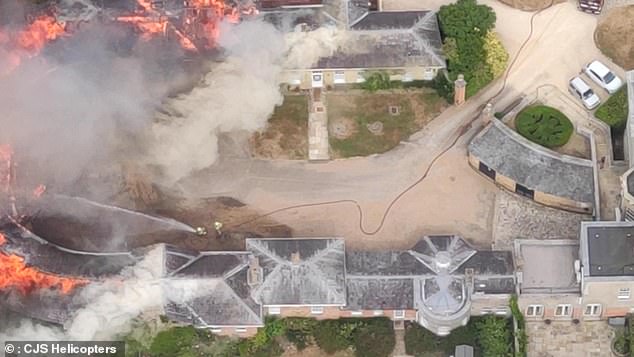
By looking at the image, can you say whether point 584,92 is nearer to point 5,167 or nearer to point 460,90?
point 460,90

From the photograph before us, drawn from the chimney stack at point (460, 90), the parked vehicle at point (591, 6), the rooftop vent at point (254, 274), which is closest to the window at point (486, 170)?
the chimney stack at point (460, 90)

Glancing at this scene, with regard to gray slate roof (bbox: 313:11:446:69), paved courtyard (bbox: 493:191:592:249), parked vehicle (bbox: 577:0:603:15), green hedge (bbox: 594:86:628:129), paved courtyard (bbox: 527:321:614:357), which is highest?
parked vehicle (bbox: 577:0:603:15)

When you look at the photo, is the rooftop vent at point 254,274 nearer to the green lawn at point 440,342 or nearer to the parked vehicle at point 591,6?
the green lawn at point 440,342

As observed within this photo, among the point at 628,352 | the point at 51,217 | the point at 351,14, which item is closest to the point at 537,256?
the point at 628,352

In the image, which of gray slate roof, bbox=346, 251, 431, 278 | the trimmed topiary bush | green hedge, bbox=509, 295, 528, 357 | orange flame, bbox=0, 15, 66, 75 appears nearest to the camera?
green hedge, bbox=509, 295, 528, 357

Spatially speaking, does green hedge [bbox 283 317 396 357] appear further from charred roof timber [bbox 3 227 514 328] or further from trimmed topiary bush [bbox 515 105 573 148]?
trimmed topiary bush [bbox 515 105 573 148]

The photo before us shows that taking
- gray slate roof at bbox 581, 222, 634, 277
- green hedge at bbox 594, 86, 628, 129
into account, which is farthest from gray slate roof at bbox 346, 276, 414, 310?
green hedge at bbox 594, 86, 628, 129

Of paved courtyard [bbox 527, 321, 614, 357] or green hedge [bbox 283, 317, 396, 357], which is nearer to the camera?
paved courtyard [bbox 527, 321, 614, 357]
